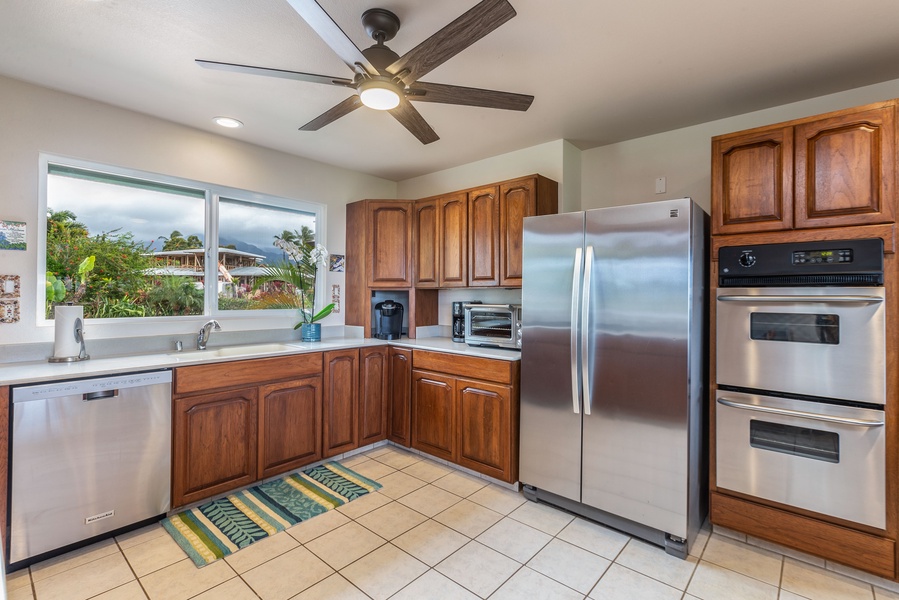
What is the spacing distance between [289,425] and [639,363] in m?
2.30

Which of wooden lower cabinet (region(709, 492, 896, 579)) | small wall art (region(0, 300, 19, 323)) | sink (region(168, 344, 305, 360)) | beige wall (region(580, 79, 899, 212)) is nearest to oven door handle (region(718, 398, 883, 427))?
wooden lower cabinet (region(709, 492, 896, 579))

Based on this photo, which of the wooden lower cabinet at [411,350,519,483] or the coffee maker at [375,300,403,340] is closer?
the wooden lower cabinet at [411,350,519,483]

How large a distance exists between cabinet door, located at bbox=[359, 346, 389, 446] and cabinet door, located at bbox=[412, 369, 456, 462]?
322 millimetres

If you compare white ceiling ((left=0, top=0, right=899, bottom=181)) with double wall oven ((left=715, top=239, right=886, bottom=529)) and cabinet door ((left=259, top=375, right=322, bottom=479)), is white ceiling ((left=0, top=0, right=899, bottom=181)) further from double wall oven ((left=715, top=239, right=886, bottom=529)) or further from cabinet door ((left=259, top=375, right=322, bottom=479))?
cabinet door ((left=259, top=375, right=322, bottom=479))

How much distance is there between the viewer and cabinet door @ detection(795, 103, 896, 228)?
6.25 feet

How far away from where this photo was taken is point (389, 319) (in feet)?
12.3

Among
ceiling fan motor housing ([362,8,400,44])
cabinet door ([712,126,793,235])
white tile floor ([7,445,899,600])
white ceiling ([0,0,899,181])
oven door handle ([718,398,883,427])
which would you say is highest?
white ceiling ([0,0,899,181])

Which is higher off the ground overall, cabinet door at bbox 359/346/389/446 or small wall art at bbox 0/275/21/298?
small wall art at bbox 0/275/21/298

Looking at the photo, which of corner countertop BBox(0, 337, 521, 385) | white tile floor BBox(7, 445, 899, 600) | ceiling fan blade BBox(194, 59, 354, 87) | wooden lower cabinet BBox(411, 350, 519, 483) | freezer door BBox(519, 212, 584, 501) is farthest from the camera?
wooden lower cabinet BBox(411, 350, 519, 483)

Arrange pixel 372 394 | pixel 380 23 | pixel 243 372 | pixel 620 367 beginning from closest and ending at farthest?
pixel 380 23, pixel 620 367, pixel 243 372, pixel 372 394

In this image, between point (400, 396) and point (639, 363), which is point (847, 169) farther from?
point (400, 396)

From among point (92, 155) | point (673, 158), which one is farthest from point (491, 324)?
point (92, 155)

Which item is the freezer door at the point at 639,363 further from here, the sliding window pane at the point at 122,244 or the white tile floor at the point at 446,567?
the sliding window pane at the point at 122,244

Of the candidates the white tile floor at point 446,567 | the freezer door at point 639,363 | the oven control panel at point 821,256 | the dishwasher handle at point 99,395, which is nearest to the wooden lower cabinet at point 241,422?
the dishwasher handle at point 99,395
